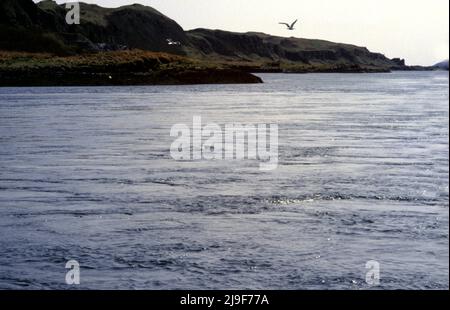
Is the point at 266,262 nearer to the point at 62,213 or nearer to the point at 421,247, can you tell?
the point at 421,247

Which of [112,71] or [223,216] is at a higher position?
[112,71]

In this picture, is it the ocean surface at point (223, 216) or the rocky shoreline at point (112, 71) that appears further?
the rocky shoreline at point (112, 71)

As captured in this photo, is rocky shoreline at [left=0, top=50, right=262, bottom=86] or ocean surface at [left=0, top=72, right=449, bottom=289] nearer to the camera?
ocean surface at [left=0, top=72, right=449, bottom=289]

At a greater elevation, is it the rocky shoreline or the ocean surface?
the rocky shoreline

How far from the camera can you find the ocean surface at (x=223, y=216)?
36.2 feet

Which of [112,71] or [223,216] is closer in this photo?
[223,216]

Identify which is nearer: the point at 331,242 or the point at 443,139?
the point at 331,242

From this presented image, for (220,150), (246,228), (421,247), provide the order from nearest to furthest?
1. (421,247)
2. (246,228)
3. (220,150)

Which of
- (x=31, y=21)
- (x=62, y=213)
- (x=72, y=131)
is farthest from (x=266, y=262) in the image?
(x=31, y=21)

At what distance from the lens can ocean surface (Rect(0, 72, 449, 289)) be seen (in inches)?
434

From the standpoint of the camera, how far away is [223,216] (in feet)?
48.8

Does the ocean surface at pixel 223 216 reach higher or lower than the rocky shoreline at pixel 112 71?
lower

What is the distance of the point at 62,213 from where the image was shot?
1517 centimetres
